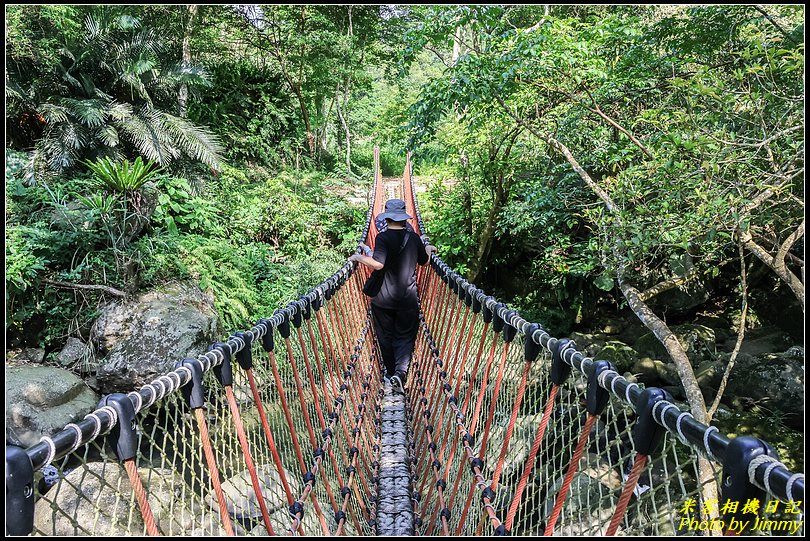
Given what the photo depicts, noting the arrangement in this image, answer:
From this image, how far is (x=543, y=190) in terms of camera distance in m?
4.44

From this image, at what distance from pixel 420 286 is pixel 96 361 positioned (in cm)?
291

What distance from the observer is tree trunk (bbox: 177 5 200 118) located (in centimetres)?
682

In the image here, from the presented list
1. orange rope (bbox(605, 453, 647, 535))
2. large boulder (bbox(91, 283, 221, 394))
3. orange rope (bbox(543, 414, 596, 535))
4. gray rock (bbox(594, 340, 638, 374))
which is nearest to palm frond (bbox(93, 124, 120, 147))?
large boulder (bbox(91, 283, 221, 394))

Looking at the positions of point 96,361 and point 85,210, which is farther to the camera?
point 85,210

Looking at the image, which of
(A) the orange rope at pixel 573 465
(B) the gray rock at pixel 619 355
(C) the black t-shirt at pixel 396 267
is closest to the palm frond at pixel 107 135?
(C) the black t-shirt at pixel 396 267

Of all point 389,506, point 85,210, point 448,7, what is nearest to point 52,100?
point 85,210

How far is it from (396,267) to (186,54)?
20.8 feet

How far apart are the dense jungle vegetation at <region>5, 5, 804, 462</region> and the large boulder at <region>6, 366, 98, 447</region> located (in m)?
0.54

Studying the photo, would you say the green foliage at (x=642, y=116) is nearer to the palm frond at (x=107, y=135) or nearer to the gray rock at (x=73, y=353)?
the gray rock at (x=73, y=353)

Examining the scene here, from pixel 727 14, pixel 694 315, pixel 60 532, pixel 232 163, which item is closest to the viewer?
pixel 60 532

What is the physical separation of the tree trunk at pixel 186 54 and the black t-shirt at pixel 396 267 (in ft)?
17.5

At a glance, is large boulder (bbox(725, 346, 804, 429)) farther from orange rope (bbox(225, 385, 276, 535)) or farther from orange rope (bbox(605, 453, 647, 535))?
orange rope (bbox(225, 385, 276, 535))

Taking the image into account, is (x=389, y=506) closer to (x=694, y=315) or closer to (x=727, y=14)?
(x=727, y=14)

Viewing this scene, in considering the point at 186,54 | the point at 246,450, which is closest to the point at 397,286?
the point at 246,450
